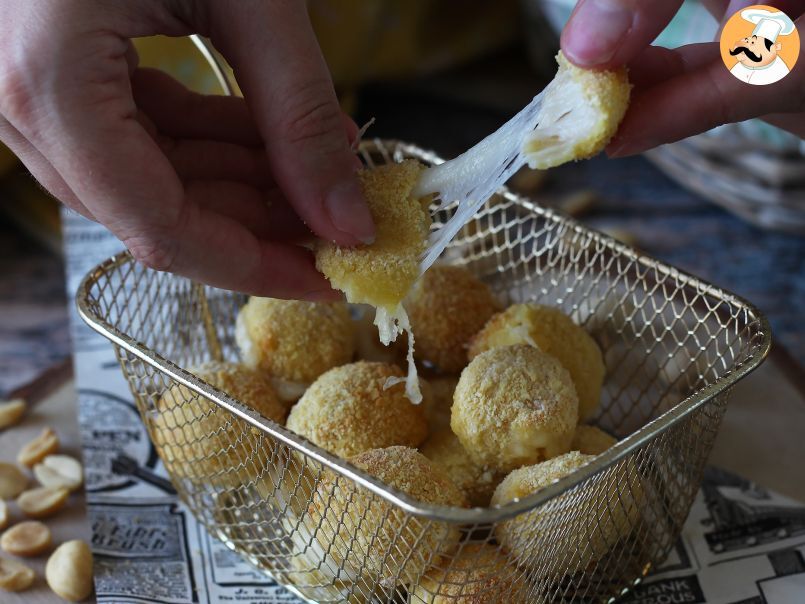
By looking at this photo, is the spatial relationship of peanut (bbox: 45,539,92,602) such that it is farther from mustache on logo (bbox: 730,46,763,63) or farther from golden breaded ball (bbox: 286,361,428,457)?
mustache on logo (bbox: 730,46,763,63)

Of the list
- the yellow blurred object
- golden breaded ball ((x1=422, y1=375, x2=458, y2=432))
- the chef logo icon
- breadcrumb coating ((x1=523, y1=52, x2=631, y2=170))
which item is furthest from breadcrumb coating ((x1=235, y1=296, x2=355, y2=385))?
the yellow blurred object

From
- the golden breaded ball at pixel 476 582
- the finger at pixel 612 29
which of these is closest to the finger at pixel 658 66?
the finger at pixel 612 29

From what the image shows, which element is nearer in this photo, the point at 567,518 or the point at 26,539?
the point at 567,518

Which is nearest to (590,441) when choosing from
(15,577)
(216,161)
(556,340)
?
(556,340)

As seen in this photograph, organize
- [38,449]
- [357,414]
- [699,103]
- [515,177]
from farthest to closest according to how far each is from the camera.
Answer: [515,177] → [38,449] → [357,414] → [699,103]

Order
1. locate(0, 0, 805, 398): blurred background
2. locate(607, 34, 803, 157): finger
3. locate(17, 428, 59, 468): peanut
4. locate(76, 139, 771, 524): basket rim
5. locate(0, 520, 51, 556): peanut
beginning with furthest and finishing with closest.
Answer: locate(0, 0, 805, 398): blurred background → locate(17, 428, 59, 468): peanut → locate(0, 520, 51, 556): peanut → locate(607, 34, 803, 157): finger → locate(76, 139, 771, 524): basket rim

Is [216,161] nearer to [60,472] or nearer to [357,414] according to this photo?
[357,414]

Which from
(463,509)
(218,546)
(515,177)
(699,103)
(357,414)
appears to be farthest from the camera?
(515,177)

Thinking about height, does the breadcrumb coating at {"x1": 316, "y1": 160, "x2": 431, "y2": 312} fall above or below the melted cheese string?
above
